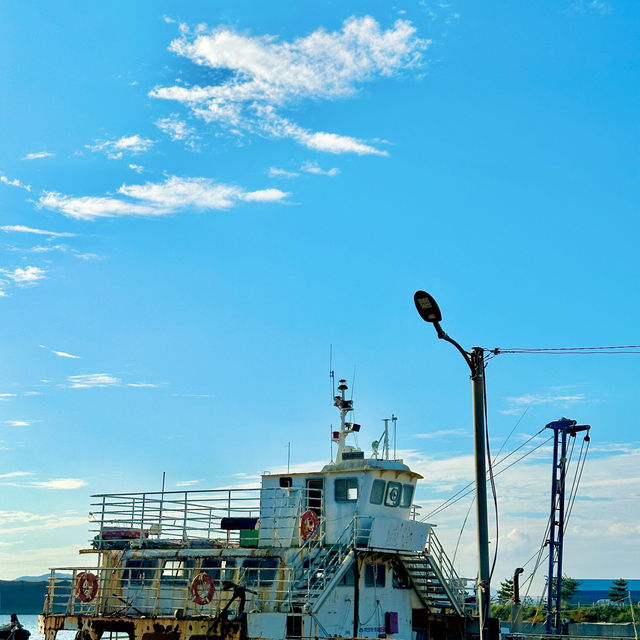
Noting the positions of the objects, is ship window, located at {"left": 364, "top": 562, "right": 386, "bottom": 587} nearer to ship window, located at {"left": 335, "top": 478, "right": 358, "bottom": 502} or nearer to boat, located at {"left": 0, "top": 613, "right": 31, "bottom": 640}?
ship window, located at {"left": 335, "top": 478, "right": 358, "bottom": 502}

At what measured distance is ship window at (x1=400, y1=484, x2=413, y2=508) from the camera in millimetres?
33031

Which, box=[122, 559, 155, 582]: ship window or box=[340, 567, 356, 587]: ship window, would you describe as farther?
box=[122, 559, 155, 582]: ship window

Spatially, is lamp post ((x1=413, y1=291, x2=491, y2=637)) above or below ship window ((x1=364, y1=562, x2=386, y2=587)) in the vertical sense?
above

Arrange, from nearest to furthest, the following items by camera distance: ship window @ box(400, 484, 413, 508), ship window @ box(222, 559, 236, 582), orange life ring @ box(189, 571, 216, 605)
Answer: orange life ring @ box(189, 571, 216, 605)
ship window @ box(222, 559, 236, 582)
ship window @ box(400, 484, 413, 508)

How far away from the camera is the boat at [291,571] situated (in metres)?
28.0

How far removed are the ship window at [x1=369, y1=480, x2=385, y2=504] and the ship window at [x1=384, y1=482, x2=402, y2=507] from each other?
0.94 ft

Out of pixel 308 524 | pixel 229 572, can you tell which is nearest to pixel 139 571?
pixel 229 572

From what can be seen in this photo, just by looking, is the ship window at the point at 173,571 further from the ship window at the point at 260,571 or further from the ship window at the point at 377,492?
the ship window at the point at 377,492

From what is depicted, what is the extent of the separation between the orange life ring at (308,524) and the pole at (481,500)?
49.2 ft

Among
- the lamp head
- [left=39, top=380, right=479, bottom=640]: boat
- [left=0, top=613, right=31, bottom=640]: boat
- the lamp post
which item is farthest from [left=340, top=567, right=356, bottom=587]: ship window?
[left=0, top=613, right=31, bottom=640]: boat

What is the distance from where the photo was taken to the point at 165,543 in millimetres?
32750

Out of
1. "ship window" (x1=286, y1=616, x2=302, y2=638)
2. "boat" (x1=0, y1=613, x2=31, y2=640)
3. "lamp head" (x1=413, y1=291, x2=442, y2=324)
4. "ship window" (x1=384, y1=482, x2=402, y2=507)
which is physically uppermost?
"lamp head" (x1=413, y1=291, x2=442, y2=324)

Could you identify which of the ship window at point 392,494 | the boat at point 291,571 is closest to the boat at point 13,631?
the boat at point 291,571

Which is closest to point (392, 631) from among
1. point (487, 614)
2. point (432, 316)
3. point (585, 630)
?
point (487, 614)
